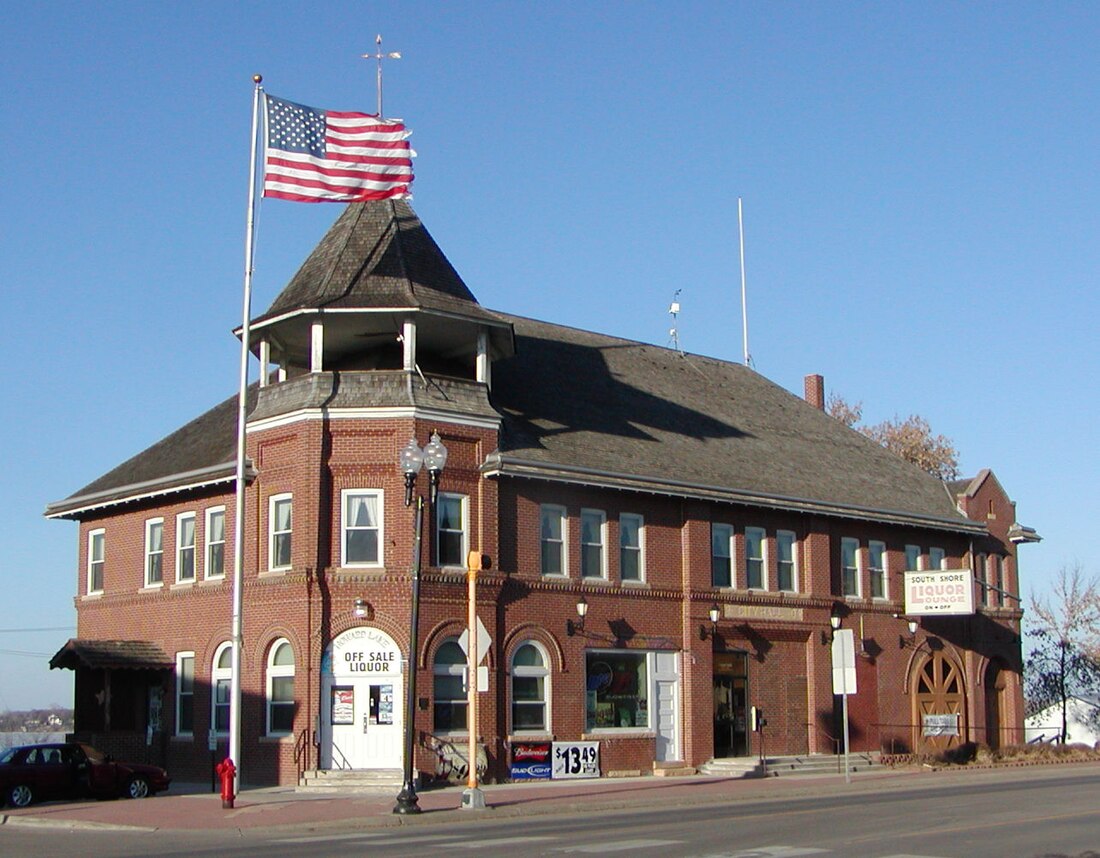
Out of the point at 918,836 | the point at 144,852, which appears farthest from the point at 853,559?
the point at 144,852

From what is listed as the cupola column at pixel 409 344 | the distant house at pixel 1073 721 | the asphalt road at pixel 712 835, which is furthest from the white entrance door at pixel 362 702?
the distant house at pixel 1073 721

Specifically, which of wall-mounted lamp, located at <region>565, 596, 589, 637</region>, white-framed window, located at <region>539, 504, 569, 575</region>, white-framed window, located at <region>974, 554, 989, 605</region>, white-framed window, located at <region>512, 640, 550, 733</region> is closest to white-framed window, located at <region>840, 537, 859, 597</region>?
white-framed window, located at <region>974, 554, 989, 605</region>

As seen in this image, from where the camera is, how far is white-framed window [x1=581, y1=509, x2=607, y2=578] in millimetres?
35388

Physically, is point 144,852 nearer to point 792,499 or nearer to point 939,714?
point 792,499

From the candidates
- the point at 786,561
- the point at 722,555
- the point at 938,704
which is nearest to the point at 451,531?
the point at 722,555

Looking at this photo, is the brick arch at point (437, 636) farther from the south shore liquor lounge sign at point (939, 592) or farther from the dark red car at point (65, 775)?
the south shore liquor lounge sign at point (939, 592)

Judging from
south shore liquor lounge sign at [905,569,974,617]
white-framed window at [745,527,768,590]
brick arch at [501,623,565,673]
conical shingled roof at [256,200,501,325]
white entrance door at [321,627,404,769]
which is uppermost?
conical shingled roof at [256,200,501,325]

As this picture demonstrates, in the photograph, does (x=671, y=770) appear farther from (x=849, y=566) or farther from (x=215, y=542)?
(x=215, y=542)

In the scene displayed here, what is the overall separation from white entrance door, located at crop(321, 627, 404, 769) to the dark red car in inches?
154

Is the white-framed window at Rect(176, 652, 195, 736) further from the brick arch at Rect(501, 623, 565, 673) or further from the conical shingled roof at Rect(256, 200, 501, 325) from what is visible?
the conical shingled roof at Rect(256, 200, 501, 325)

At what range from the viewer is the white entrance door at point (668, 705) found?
36.3m

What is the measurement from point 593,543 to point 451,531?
14.7ft

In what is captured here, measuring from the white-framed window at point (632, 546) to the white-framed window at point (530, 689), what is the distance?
3.45 m

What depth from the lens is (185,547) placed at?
36.5 m
